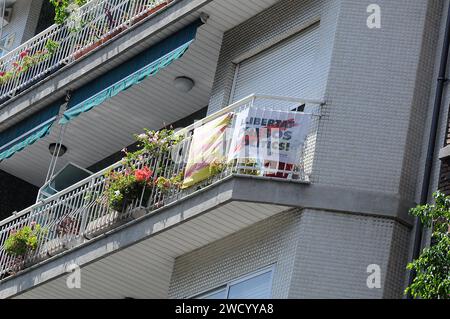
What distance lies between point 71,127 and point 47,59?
1.57 metres

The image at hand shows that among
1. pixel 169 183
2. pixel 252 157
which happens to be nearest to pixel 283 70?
pixel 252 157

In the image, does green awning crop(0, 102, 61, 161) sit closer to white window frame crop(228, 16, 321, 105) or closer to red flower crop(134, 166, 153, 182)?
white window frame crop(228, 16, 321, 105)

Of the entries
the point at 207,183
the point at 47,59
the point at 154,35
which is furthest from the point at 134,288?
the point at 47,59

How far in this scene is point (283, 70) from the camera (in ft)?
72.3

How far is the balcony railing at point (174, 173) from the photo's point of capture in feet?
65.4

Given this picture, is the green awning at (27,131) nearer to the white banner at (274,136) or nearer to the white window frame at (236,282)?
the white window frame at (236,282)

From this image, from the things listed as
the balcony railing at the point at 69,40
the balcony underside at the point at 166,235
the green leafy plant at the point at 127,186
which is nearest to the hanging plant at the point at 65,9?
the balcony railing at the point at 69,40

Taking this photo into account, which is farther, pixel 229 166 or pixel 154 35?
pixel 154 35

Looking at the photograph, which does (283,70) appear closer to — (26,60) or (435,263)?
(435,263)

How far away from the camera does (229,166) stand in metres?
20.3

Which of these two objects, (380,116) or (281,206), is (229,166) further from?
(380,116)

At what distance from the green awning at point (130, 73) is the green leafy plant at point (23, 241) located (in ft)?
7.95

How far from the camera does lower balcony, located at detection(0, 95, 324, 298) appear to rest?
65.3ft

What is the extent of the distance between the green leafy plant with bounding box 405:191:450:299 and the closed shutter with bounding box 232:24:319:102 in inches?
174
